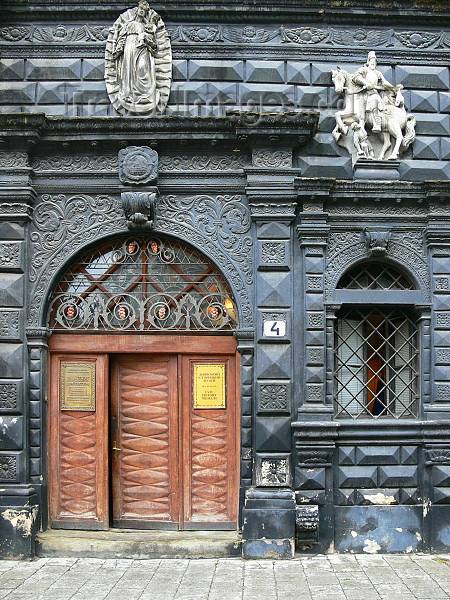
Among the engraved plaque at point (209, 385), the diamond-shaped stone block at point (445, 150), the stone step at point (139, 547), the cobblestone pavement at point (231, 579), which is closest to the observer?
the cobblestone pavement at point (231, 579)

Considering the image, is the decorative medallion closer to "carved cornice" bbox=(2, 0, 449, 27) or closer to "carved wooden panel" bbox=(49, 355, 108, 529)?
"carved wooden panel" bbox=(49, 355, 108, 529)

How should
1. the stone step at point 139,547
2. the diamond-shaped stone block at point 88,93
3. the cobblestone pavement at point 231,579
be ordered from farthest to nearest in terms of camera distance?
the diamond-shaped stone block at point 88,93 → the stone step at point 139,547 → the cobblestone pavement at point 231,579

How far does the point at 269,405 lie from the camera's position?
24.5 feet

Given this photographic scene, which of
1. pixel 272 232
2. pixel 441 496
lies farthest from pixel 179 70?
pixel 441 496

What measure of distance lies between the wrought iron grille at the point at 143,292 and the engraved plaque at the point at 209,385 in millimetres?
475

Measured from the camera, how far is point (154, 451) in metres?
7.82

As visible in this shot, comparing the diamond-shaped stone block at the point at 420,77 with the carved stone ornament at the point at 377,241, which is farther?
the diamond-shaped stone block at the point at 420,77

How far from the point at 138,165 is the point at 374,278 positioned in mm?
3056

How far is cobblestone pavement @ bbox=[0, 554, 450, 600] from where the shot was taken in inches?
244

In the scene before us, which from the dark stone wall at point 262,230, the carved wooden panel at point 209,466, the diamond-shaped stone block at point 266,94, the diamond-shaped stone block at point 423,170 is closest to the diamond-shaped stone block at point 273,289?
the dark stone wall at point 262,230

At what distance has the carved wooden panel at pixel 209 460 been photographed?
7.74 m

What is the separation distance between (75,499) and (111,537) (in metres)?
0.61

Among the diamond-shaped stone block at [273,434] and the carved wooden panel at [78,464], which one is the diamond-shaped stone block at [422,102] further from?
the carved wooden panel at [78,464]

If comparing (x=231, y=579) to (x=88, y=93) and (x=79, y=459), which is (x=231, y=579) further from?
(x=88, y=93)
